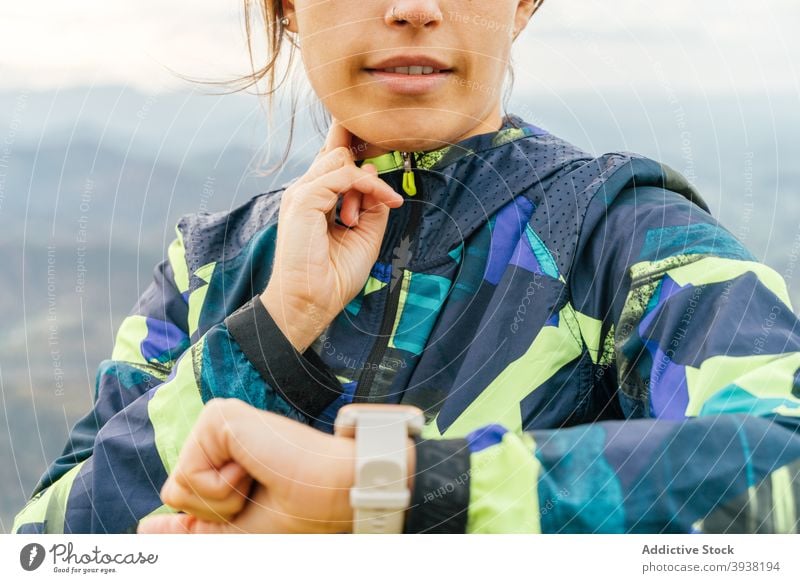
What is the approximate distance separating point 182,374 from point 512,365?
279 mm

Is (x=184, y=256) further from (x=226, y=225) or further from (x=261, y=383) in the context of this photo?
(x=261, y=383)

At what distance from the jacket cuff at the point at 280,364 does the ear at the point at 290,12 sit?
0.32 m

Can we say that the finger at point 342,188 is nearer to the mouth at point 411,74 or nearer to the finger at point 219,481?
the mouth at point 411,74

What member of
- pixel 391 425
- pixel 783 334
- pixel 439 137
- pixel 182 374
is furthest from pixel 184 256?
pixel 783 334

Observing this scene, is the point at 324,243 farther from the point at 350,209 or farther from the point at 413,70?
the point at 413,70

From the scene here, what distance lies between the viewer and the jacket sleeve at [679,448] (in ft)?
1.72

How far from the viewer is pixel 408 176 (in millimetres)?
832

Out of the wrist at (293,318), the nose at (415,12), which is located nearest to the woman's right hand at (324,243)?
the wrist at (293,318)

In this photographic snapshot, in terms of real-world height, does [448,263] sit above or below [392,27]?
below

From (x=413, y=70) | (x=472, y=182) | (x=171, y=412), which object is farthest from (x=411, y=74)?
(x=171, y=412)

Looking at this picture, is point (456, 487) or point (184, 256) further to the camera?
point (184, 256)

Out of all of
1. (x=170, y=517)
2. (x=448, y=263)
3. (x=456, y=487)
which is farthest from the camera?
(x=448, y=263)

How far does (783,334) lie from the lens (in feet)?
1.95

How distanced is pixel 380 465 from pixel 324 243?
0.33 metres
